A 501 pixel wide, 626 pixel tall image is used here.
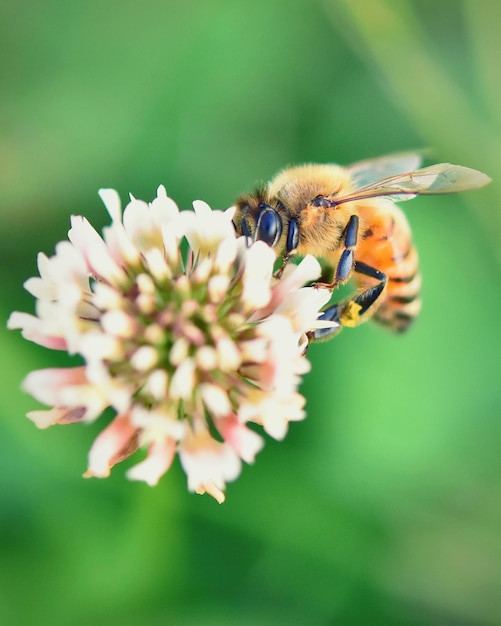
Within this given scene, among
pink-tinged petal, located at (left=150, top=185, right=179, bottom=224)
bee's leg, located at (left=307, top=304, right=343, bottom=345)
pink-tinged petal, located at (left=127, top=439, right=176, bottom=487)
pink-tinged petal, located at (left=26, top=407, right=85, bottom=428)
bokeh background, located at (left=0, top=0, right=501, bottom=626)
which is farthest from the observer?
bokeh background, located at (left=0, top=0, right=501, bottom=626)

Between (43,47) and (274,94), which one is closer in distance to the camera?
(43,47)

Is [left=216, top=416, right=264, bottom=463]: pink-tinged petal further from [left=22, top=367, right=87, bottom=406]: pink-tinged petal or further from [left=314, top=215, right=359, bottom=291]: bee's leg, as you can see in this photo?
[left=314, top=215, right=359, bottom=291]: bee's leg

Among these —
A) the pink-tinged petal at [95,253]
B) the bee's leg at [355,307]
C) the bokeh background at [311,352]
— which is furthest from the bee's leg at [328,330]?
the bokeh background at [311,352]

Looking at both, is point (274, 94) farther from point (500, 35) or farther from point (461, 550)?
point (461, 550)

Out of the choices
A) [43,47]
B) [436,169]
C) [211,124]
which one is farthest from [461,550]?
[43,47]

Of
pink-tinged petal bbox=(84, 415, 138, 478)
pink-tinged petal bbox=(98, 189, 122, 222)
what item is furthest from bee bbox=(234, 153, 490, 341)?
pink-tinged petal bbox=(84, 415, 138, 478)

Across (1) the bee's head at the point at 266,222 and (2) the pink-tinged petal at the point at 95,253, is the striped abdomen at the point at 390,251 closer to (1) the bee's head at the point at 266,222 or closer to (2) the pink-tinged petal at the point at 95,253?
(1) the bee's head at the point at 266,222
